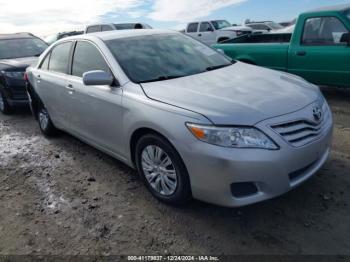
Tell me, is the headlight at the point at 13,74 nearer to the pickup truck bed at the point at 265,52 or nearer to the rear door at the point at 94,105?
the rear door at the point at 94,105

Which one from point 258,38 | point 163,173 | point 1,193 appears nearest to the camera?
point 163,173

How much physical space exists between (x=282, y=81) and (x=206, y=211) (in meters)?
1.49

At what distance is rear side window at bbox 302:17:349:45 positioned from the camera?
636 centimetres

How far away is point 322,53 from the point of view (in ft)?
21.2

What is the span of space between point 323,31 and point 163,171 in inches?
191

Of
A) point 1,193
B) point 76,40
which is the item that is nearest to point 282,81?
point 76,40

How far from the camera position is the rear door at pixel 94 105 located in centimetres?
367

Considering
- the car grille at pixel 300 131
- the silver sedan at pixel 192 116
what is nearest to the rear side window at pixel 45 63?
the silver sedan at pixel 192 116

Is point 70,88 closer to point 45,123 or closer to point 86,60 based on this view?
point 86,60

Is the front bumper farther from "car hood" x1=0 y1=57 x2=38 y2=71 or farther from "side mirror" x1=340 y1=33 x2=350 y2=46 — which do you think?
"car hood" x1=0 y1=57 x2=38 y2=71

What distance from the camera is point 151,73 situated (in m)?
3.66

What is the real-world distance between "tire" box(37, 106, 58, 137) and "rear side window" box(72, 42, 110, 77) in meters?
1.31

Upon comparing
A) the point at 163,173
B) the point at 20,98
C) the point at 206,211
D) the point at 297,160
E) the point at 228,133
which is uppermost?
the point at 228,133

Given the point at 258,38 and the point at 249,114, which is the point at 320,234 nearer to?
the point at 249,114
